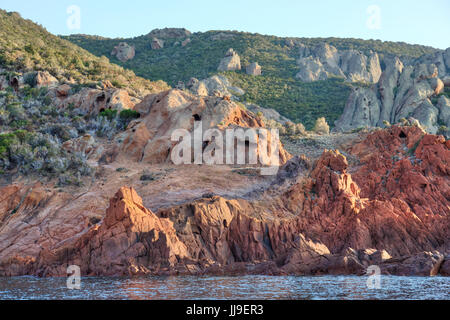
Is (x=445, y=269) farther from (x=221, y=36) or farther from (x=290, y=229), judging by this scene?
(x=221, y=36)

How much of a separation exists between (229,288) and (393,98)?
62.8 metres

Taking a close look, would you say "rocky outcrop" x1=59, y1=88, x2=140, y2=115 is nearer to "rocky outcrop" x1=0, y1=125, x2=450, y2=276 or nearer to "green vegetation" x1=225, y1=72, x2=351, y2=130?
"rocky outcrop" x1=0, y1=125, x2=450, y2=276

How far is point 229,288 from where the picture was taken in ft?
59.2

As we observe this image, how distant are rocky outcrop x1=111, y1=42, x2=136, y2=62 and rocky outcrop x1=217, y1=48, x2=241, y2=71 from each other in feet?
60.3

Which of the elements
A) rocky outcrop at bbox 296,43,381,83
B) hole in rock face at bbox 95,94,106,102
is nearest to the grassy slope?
rocky outcrop at bbox 296,43,381,83

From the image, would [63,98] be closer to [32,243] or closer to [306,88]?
[32,243]

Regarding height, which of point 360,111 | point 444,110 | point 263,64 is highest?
point 263,64

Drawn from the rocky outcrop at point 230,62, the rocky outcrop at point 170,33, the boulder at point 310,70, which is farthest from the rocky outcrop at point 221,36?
the boulder at point 310,70

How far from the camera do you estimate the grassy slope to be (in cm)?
8288

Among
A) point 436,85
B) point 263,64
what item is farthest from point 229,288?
point 263,64

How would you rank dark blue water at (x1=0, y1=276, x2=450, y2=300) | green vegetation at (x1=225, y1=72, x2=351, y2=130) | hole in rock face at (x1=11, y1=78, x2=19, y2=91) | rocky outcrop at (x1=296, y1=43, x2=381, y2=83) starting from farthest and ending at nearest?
1. rocky outcrop at (x1=296, y1=43, x2=381, y2=83)
2. green vegetation at (x1=225, y1=72, x2=351, y2=130)
3. hole in rock face at (x1=11, y1=78, x2=19, y2=91)
4. dark blue water at (x1=0, y1=276, x2=450, y2=300)

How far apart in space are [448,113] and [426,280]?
50312mm

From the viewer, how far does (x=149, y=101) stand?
41.1m
